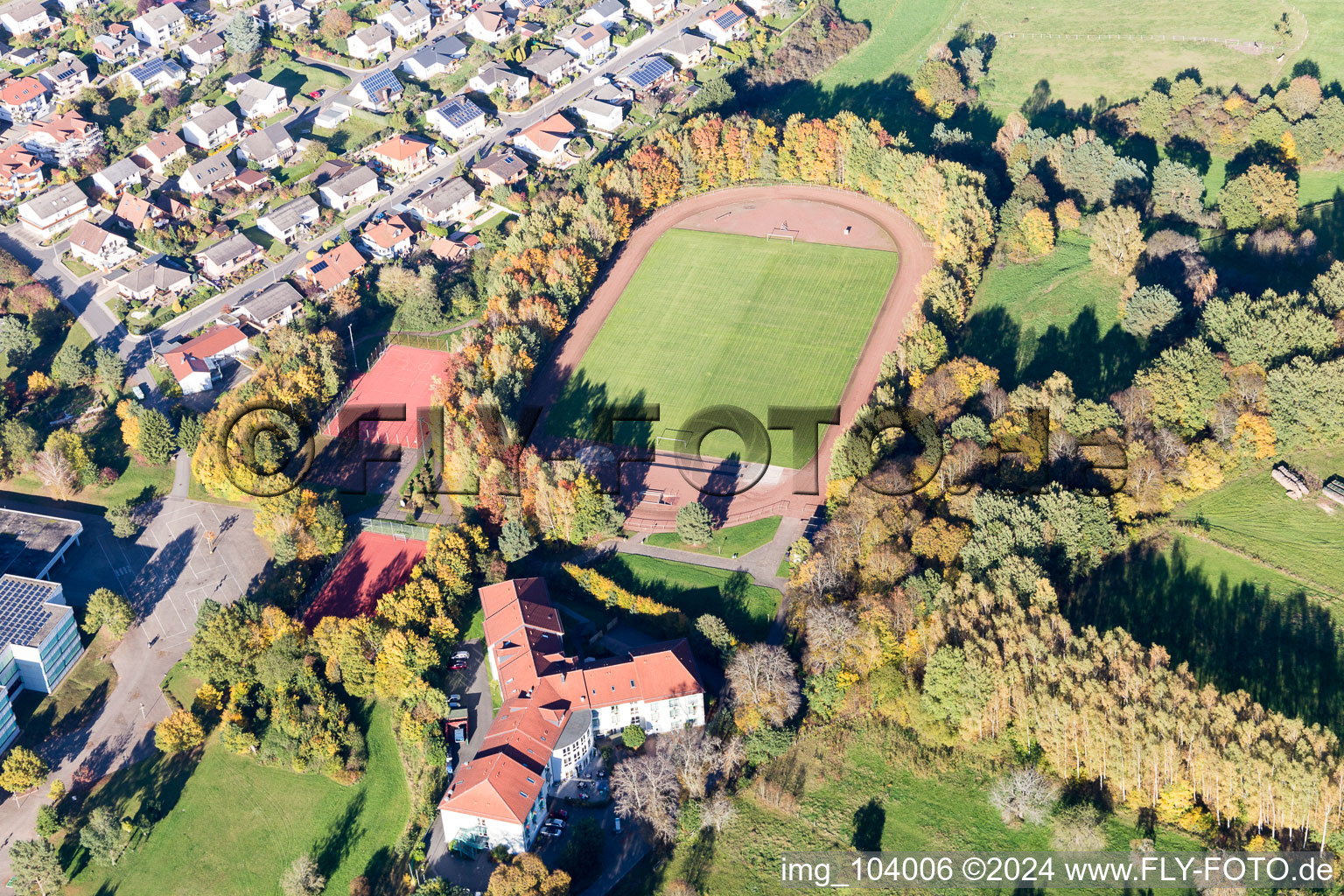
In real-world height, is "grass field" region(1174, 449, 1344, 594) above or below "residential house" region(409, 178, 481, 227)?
below

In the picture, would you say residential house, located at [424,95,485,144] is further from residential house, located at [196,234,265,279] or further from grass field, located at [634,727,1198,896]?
grass field, located at [634,727,1198,896]

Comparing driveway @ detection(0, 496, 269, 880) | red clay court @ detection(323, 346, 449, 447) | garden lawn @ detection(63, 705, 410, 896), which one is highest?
red clay court @ detection(323, 346, 449, 447)

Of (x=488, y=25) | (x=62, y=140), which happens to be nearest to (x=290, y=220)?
(x=62, y=140)

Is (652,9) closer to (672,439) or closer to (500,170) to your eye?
(500,170)

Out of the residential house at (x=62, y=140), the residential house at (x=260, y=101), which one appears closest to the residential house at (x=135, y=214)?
the residential house at (x=62, y=140)

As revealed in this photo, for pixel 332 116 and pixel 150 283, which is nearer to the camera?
pixel 150 283

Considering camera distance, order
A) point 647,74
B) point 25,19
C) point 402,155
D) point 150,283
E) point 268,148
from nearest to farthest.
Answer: point 150,283 → point 402,155 → point 268,148 → point 647,74 → point 25,19

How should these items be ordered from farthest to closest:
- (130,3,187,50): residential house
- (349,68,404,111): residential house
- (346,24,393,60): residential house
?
(130,3,187,50): residential house
(346,24,393,60): residential house
(349,68,404,111): residential house

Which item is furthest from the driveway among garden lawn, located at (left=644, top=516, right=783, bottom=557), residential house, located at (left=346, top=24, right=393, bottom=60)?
residential house, located at (left=346, top=24, right=393, bottom=60)
